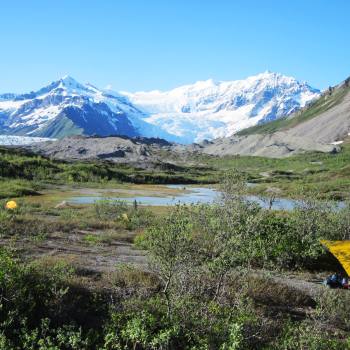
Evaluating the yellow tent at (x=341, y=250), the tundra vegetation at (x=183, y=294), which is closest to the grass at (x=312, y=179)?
the yellow tent at (x=341, y=250)

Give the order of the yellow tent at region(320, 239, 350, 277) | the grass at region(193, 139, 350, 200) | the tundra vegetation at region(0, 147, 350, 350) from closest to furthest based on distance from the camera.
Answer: the tundra vegetation at region(0, 147, 350, 350), the yellow tent at region(320, 239, 350, 277), the grass at region(193, 139, 350, 200)

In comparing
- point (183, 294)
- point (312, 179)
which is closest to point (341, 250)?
point (183, 294)

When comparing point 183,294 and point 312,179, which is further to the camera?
point 312,179

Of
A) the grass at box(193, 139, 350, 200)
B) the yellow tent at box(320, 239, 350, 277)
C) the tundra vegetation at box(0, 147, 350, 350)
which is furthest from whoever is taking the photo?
the grass at box(193, 139, 350, 200)

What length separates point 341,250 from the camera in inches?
1125

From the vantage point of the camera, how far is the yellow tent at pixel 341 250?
27628 millimetres

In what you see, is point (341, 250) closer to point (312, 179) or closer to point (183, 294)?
point (183, 294)

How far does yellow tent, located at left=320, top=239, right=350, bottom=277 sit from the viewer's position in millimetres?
27628

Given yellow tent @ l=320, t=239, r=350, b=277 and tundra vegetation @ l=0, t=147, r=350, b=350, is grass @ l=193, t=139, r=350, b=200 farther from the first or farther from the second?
tundra vegetation @ l=0, t=147, r=350, b=350

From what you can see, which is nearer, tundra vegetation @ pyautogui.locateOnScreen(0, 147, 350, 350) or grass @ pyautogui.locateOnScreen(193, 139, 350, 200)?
tundra vegetation @ pyautogui.locateOnScreen(0, 147, 350, 350)

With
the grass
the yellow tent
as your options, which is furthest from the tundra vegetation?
the grass

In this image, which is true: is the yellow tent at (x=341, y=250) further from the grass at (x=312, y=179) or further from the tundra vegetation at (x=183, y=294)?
the grass at (x=312, y=179)

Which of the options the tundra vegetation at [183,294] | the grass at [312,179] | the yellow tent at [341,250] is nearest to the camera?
the tundra vegetation at [183,294]

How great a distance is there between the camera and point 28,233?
103 feet
